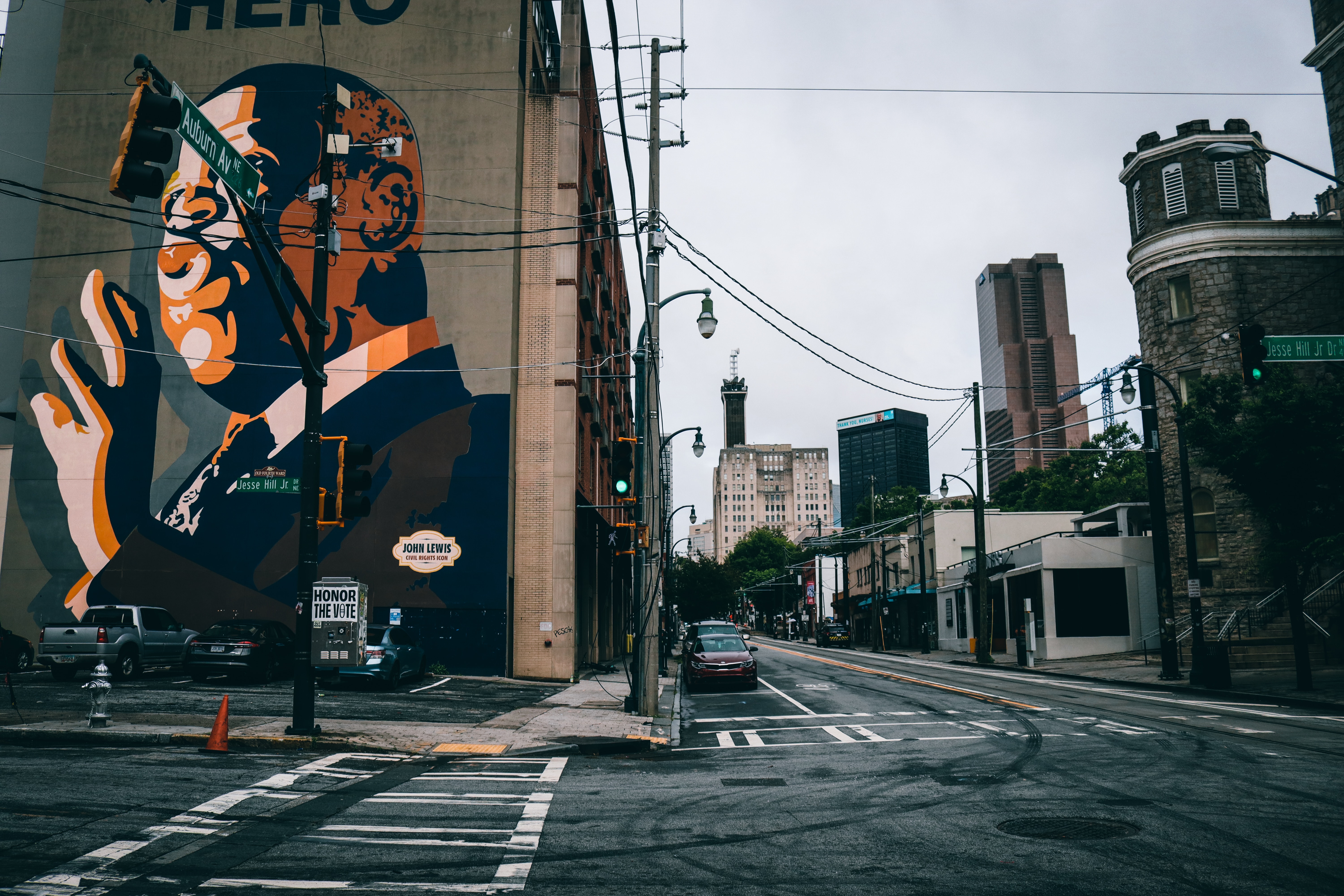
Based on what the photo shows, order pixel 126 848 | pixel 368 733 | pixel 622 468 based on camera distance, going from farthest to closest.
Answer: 1. pixel 622 468
2. pixel 368 733
3. pixel 126 848

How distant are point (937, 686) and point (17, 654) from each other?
2346 cm

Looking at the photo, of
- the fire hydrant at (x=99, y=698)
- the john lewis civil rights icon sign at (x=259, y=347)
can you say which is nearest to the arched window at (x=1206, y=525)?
the john lewis civil rights icon sign at (x=259, y=347)

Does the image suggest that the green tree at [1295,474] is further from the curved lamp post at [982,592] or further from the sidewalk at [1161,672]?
the curved lamp post at [982,592]

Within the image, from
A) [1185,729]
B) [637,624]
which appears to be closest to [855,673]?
[637,624]

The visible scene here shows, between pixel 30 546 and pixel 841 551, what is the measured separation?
252 ft

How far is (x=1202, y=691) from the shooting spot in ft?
73.3

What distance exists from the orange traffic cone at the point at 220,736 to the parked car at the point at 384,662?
7.95m

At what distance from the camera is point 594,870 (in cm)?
652

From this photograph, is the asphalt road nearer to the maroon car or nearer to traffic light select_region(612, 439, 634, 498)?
traffic light select_region(612, 439, 634, 498)

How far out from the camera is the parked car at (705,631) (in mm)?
28797

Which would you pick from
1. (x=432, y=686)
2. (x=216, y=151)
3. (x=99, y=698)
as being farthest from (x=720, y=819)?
(x=432, y=686)

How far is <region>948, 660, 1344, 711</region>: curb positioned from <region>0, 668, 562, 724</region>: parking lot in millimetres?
15364

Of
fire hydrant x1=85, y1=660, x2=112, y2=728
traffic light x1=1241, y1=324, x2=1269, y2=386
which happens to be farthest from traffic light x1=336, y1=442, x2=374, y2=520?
traffic light x1=1241, y1=324, x2=1269, y2=386

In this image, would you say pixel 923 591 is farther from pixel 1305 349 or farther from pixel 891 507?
pixel 891 507
